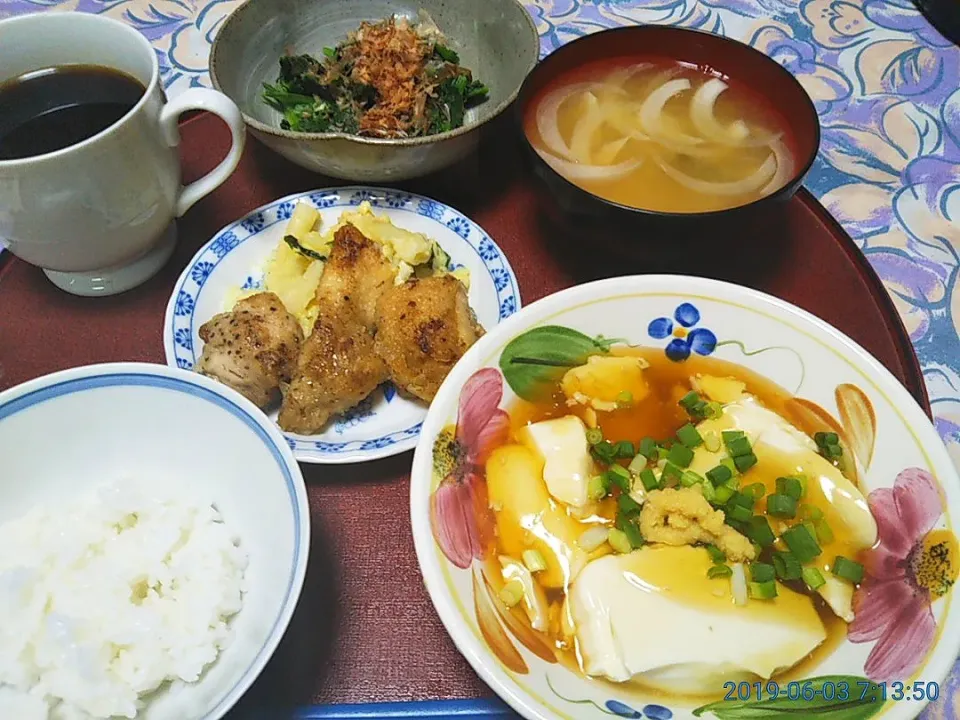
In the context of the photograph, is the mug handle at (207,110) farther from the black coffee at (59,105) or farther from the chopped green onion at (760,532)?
the chopped green onion at (760,532)

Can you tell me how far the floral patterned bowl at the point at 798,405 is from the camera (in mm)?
980

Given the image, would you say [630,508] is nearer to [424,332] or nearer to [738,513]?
[738,513]

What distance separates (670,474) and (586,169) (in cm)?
72

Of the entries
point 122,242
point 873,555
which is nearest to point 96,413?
point 122,242

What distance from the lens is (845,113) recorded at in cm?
216

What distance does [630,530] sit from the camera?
3.72 feet

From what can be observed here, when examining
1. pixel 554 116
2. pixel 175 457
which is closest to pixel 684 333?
pixel 554 116

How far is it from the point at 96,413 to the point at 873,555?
125cm

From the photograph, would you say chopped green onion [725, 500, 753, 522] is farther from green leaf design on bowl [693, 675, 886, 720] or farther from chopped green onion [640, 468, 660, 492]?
green leaf design on bowl [693, 675, 886, 720]

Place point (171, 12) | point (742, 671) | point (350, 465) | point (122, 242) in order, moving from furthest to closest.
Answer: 1. point (171, 12)
2. point (122, 242)
3. point (350, 465)
4. point (742, 671)

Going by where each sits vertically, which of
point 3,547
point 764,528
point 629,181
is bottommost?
point 3,547

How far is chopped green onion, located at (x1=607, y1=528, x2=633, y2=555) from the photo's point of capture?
1113mm

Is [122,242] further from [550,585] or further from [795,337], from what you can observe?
[795,337]

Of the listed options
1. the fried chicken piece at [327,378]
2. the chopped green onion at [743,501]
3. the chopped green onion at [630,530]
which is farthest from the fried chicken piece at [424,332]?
the chopped green onion at [743,501]
